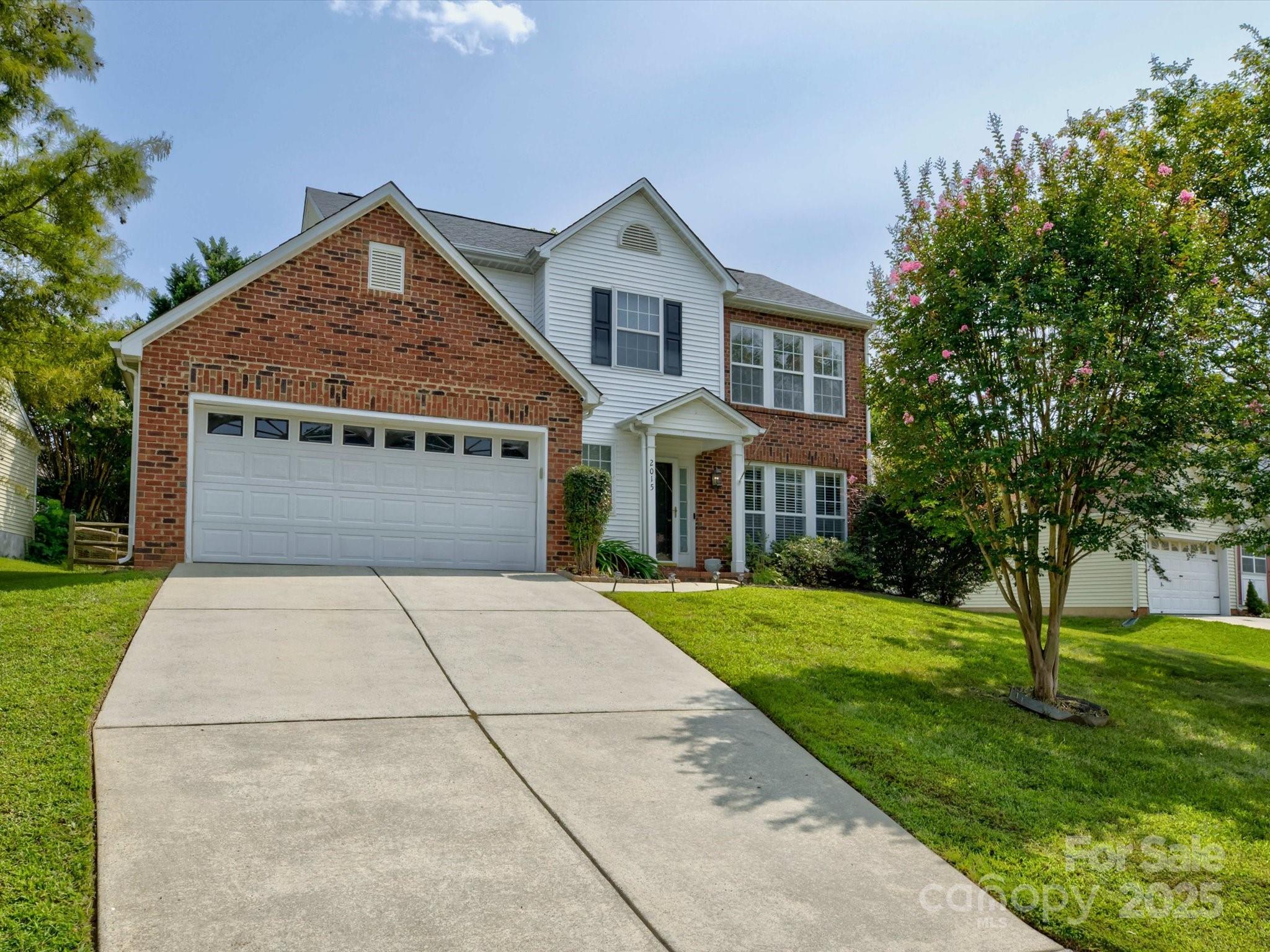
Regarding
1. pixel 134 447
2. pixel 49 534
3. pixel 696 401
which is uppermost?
pixel 696 401

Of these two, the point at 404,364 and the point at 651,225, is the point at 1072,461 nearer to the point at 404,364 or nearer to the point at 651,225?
the point at 404,364

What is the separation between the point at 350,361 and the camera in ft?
42.6

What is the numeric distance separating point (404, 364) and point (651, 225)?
7.07m

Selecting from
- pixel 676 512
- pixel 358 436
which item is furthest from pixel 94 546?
pixel 676 512

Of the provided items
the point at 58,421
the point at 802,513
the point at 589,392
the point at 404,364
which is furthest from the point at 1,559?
the point at 802,513

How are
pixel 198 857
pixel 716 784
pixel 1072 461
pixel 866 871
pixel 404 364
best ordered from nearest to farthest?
pixel 198 857 < pixel 866 871 < pixel 716 784 < pixel 1072 461 < pixel 404 364

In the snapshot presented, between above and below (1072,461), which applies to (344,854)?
below

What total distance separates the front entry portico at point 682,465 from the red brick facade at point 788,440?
0.18 metres

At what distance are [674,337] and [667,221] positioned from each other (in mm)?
2369

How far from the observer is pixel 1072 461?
26.5 feet

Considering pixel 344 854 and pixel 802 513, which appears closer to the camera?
pixel 344 854

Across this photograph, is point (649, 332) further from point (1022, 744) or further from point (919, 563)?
point (1022, 744)


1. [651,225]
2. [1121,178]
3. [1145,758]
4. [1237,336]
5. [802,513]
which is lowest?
[1145,758]

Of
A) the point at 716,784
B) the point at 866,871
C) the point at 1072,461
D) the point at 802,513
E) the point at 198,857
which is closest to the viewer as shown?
the point at 198,857
